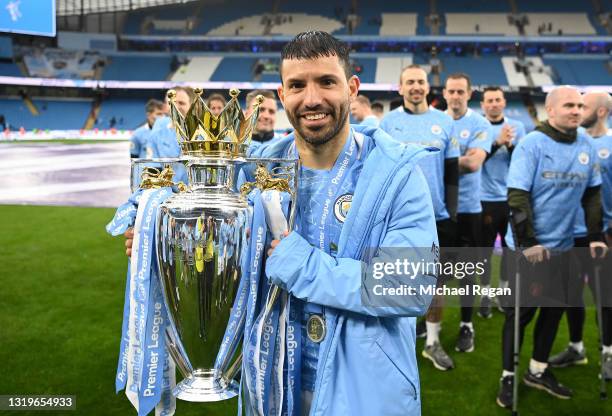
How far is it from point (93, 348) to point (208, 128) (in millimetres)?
3101

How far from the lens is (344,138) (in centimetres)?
147

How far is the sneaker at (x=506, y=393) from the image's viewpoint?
3133 millimetres

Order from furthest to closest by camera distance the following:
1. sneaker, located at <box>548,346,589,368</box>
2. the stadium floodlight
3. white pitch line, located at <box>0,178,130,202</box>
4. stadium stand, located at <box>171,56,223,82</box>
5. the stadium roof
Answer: the stadium roof
stadium stand, located at <box>171,56,223,82</box>
white pitch line, located at <box>0,178,130,202</box>
the stadium floodlight
sneaker, located at <box>548,346,589,368</box>

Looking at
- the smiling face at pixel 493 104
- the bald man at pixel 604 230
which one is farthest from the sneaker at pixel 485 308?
the smiling face at pixel 493 104

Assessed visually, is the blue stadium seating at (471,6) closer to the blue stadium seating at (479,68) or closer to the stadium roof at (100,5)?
the blue stadium seating at (479,68)

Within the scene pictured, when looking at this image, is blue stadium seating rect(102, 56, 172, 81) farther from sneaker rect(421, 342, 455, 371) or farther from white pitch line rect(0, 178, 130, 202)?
sneaker rect(421, 342, 455, 371)

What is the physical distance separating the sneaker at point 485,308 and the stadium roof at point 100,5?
111 ft

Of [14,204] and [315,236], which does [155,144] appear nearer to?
[315,236]

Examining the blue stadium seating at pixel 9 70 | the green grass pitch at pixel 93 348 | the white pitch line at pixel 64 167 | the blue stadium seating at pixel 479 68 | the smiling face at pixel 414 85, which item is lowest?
the green grass pitch at pixel 93 348

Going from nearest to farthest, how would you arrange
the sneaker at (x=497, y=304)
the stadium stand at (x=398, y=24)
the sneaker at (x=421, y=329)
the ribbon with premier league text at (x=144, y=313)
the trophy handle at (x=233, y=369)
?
1. the ribbon with premier league text at (x=144, y=313)
2. the trophy handle at (x=233, y=369)
3. the sneaker at (x=421, y=329)
4. the sneaker at (x=497, y=304)
5. the stadium stand at (x=398, y=24)

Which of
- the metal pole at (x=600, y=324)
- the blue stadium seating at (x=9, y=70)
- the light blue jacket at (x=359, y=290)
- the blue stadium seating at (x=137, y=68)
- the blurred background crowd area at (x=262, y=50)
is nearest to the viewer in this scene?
the light blue jacket at (x=359, y=290)

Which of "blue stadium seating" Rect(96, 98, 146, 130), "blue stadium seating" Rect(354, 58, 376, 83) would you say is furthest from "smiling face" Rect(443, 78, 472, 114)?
"blue stadium seating" Rect(96, 98, 146, 130)

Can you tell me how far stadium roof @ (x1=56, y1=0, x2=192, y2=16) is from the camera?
33469 millimetres

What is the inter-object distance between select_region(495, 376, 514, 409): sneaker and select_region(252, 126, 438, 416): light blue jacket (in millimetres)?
2032
